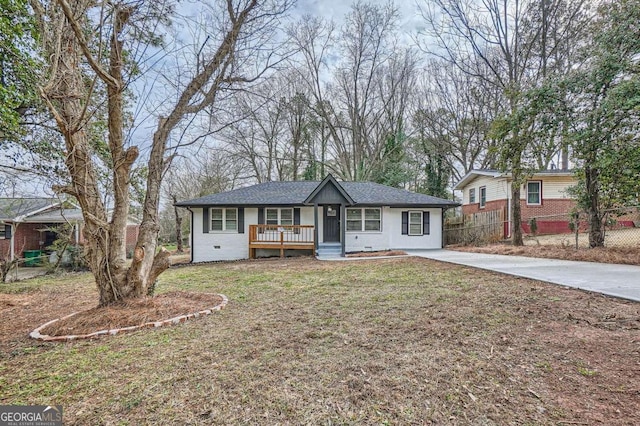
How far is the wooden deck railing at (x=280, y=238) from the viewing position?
13336 mm

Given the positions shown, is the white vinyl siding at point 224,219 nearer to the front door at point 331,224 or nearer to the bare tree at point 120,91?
the front door at point 331,224

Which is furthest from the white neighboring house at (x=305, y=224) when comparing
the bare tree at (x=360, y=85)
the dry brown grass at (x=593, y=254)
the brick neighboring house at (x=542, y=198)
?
the bare tree at (x=360, y=85)

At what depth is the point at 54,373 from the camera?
109 inches

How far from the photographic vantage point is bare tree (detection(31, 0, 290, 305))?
3.71 metres

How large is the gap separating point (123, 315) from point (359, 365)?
348 cm

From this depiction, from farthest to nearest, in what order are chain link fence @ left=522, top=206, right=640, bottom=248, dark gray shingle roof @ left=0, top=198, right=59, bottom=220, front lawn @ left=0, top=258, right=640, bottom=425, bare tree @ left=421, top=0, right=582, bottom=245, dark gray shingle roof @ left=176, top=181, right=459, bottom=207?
dark gray shingle roof @ left=176, top=181, right=459, bottom=207
bare tree @ left=421, top=0, right=582, bottom=245
chain link fence @ left=522, top=206, right=640, bottom=248
dark gray shingle roof @ left=0, top=198, right=59, bottom=220
front lawn @ left=0, top=258, right=640, bottom=425

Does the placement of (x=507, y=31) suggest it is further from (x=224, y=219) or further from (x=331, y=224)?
(x=224, y=219)

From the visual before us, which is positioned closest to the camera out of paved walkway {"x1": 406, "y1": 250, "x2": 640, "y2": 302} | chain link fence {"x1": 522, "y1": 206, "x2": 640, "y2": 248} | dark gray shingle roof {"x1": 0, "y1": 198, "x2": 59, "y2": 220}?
paved walkway {"x1": 406, "y1": 250, "x2": 640, "y2": 302}

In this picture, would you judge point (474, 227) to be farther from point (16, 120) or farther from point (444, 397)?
Result: point (16, 120)

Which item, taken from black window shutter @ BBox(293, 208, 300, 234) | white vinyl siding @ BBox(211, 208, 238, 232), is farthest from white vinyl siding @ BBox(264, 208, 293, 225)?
white vinyl siding @ BBox(211, 208, 238, 232)

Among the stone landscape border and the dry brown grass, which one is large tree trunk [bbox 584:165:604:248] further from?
the stone landscape border

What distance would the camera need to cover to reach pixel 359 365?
2.77 metres

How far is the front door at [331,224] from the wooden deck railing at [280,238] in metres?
0.84

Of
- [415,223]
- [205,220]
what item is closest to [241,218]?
[205,220]
